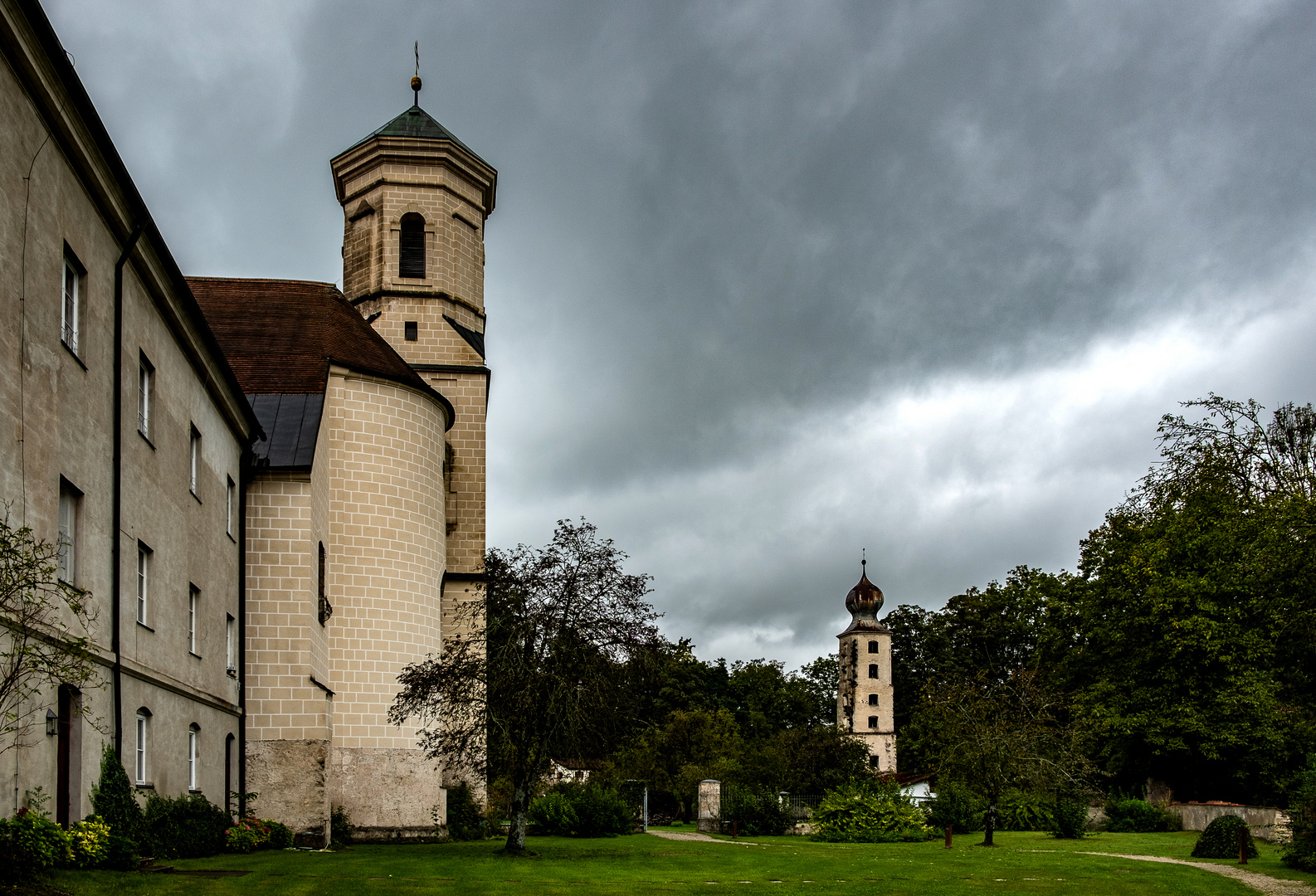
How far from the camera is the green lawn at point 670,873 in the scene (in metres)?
14.5

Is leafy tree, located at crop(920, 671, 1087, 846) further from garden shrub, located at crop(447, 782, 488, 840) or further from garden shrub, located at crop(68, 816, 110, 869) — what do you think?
garden shrub, located at crop(68, 816, 110, 869)

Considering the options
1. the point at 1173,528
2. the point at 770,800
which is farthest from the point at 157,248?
the point at 1173,528

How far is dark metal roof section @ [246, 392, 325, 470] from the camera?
25531mm

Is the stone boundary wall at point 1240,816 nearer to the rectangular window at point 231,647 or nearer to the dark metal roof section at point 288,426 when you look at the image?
the rectangular window at point 231,647

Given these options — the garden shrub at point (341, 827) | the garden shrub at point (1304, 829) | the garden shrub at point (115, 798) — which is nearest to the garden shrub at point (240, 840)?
the garden shrub at point (115, 798)

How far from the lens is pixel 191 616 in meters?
20.4

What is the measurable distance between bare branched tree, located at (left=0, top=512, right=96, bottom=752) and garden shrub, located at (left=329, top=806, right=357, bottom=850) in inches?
574

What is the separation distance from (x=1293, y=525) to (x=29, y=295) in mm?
26214

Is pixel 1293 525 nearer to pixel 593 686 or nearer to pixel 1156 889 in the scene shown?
pixel 1156 889

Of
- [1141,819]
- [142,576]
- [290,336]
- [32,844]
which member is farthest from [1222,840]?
[290,336]

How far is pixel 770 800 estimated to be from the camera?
3988 cm

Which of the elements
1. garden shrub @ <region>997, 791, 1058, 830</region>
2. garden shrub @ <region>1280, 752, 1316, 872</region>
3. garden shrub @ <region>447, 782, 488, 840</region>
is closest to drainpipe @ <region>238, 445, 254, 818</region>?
garden shrub @ <region>447, 782, 488, 840</region>

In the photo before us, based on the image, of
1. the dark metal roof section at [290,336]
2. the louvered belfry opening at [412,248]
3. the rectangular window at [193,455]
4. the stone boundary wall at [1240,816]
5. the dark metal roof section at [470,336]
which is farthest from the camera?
the louvered belfry opening at [412,248]

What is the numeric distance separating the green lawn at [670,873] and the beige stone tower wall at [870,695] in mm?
43227
